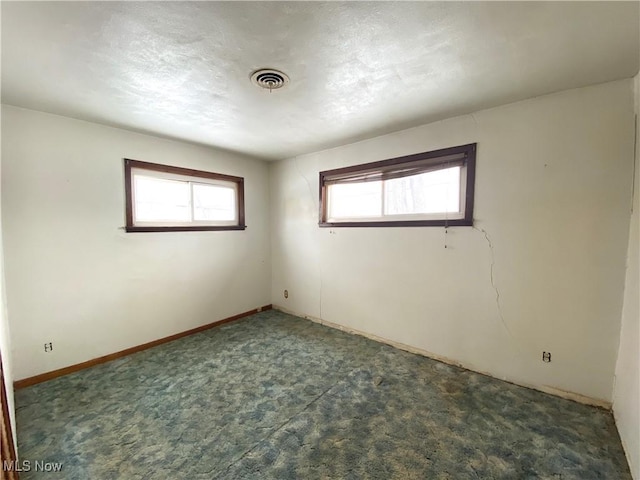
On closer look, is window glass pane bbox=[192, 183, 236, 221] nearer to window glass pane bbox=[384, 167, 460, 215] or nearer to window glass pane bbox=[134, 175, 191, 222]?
window glass pane bbox=[134, 175, 191, 222]

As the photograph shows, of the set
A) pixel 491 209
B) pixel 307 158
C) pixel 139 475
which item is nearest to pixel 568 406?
pixel 491 209

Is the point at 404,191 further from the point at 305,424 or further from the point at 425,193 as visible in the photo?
the point at 305,424

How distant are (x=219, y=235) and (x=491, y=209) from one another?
320 centimetres

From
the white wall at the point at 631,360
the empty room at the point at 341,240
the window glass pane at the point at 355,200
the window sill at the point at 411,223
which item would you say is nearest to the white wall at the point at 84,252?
the empty room at the point at 341,240

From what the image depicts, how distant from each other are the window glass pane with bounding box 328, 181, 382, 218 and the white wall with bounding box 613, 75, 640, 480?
1949mm

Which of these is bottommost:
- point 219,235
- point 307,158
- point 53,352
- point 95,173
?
point 53,352

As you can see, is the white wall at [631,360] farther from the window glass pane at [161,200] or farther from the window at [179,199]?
the window glass pane at [161,200]

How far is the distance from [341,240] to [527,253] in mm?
1901

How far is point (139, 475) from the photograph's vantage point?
1.43m

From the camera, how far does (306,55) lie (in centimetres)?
154

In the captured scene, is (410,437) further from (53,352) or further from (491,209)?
(53,352)

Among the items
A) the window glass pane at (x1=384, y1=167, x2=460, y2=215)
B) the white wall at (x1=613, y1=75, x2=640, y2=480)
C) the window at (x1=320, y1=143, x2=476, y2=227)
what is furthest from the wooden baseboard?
the white wall at (x1=613, y1=75, x2=640, y2=480)

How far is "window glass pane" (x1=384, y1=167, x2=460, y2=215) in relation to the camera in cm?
257

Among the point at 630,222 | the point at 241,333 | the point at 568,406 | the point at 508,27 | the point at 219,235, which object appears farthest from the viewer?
the point at 219,235
